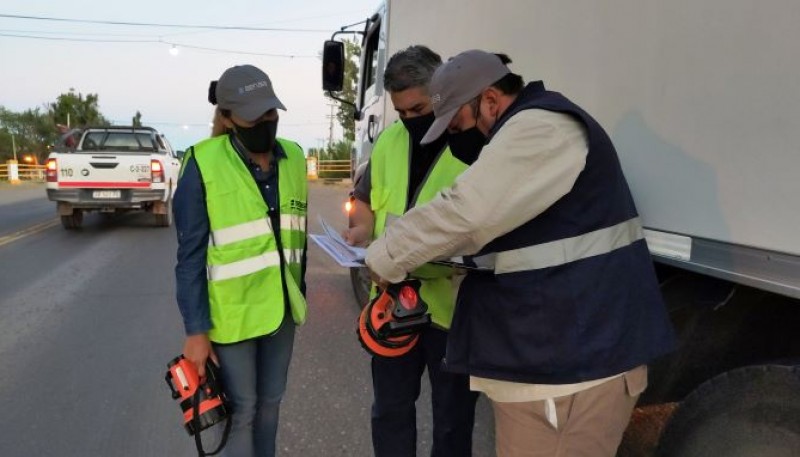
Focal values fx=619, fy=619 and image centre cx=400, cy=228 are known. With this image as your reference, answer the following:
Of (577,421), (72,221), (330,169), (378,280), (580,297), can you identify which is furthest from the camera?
(330,169)

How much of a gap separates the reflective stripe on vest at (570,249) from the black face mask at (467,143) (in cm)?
48

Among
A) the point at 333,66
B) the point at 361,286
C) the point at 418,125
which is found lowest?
the point at 361,286

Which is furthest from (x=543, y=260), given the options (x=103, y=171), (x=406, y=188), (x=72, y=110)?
(x=72, y=110)

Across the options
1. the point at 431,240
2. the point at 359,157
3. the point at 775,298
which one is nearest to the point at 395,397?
the point at 431,240

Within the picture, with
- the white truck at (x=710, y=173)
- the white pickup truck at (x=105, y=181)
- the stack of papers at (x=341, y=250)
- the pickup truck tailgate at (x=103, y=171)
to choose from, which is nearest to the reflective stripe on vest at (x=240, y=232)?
the stack of papers at (x=341, y=250)

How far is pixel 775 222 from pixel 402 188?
1.31 m

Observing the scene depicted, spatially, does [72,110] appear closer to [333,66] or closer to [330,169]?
[330,169]

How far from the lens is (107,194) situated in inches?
429

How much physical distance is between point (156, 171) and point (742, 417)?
35.9ft

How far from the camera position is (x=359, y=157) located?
5.59 metres

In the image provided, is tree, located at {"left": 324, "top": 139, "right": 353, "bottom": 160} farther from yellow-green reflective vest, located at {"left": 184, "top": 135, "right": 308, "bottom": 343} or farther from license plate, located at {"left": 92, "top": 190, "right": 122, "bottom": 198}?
yellow-green reflective vest, located at {"left": 184, "top": 135, "right": 308, "bottom": 343}

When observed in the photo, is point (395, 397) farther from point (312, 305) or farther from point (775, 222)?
point (312, 305)

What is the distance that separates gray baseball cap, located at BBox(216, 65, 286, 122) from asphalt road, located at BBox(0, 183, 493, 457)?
1.86 m

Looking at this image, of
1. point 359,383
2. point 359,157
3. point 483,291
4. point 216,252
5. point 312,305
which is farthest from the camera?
point 312,305
